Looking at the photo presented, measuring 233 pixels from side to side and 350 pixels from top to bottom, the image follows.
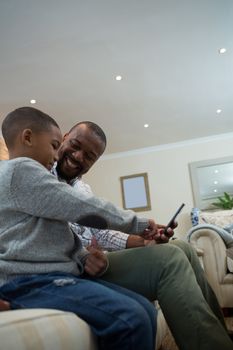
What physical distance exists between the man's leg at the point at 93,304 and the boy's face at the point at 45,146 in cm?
30

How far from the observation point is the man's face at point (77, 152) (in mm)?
1161

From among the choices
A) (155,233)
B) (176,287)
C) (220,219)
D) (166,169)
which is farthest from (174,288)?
(166,169)

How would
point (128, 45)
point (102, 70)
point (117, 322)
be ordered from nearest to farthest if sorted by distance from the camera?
point (117, 322), point (128, 45), point (102, 70)

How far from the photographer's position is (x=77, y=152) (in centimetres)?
117

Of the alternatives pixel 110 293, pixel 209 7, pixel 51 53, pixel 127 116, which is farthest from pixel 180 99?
pixel 110 293

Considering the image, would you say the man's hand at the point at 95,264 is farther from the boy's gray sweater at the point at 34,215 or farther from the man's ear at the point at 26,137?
the man's ear at the point at 26,137

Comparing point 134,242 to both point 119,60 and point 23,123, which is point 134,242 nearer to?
point 23,123

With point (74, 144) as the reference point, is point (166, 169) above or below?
below

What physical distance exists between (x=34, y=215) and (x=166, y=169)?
4532mm

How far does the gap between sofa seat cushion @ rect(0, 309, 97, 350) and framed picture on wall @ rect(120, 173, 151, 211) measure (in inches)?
179

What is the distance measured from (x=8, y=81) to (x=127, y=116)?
1.56 m

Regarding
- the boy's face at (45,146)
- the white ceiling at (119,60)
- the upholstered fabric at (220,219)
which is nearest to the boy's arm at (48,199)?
the boy's face at (45,146)

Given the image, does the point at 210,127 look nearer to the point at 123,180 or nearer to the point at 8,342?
the point at 123,180

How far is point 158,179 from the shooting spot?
5.07 metres
